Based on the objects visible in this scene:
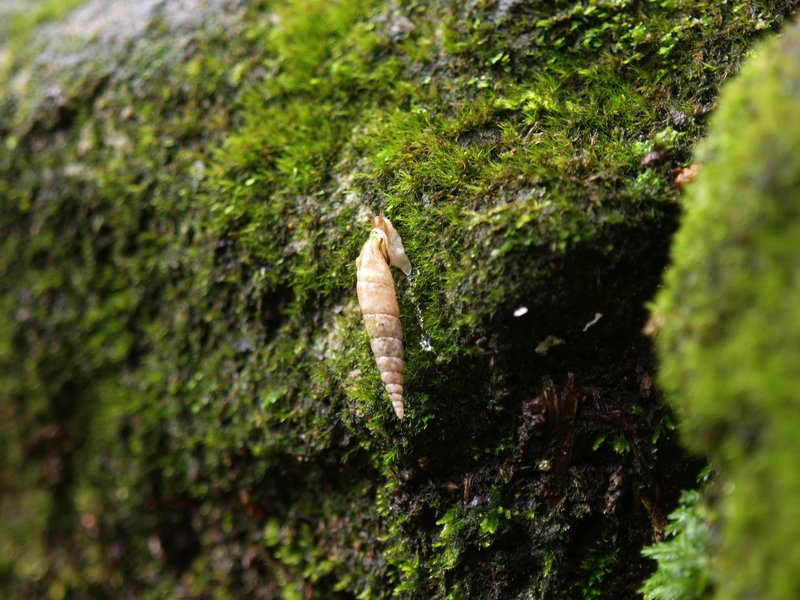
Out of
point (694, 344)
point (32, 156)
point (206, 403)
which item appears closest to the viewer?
point (694, 344)

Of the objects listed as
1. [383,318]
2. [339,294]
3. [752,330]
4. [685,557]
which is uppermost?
[752,330]

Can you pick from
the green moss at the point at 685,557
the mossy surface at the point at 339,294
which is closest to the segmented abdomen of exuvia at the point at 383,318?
the mossy surface at the point at 339,294

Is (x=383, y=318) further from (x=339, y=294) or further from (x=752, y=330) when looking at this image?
(x=752, y=330)

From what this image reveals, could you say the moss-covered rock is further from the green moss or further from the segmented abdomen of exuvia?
the segmented abdomen of exuvia


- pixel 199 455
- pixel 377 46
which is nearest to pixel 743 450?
pixel 377 46

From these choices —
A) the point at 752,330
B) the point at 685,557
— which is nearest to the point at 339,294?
the point at 685,557

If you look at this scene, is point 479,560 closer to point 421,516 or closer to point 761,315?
point 421,516

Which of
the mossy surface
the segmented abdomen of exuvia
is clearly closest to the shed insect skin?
the segmented abdomen of exuvia
